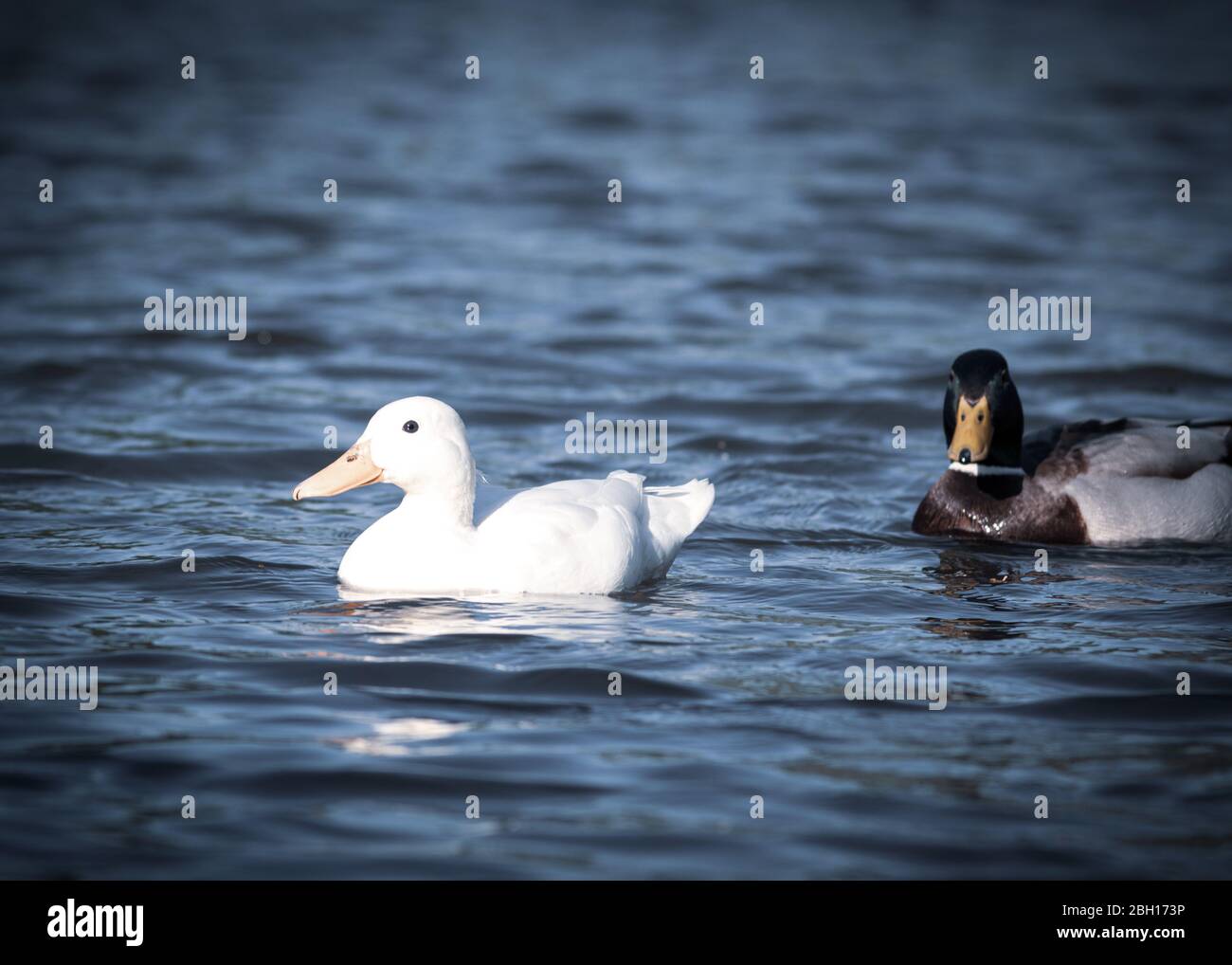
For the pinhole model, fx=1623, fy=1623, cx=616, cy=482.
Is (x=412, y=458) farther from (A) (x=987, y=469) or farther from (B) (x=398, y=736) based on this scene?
(A) (x=987, y=469)

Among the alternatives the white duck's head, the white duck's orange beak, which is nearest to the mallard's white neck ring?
the white duck's head

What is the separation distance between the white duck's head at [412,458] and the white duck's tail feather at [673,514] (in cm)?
114

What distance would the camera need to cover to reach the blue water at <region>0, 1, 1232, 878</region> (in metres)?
5.91

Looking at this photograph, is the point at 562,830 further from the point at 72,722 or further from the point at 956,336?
the point at 956,336

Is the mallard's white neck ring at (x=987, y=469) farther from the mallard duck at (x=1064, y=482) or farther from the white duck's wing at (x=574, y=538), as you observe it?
the white duck's wing at (x=574, y=538)

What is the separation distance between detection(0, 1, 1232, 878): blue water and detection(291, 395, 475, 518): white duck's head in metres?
0.58

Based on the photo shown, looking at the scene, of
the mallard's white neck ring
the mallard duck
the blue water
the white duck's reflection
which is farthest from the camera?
the mallard's white neck ring

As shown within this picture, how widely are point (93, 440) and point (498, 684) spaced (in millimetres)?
5971

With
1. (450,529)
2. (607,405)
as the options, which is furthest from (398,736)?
(607,405)

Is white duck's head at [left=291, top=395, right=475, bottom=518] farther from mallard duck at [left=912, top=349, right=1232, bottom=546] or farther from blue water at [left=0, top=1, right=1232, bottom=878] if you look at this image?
mallard duck at [left=912, top=349, right=1232, bottom=546]

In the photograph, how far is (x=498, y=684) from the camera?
705 cm

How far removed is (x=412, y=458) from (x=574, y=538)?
90 centimetres

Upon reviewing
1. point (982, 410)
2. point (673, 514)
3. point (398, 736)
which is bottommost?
point (398, 736)

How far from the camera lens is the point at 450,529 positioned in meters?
8.10
